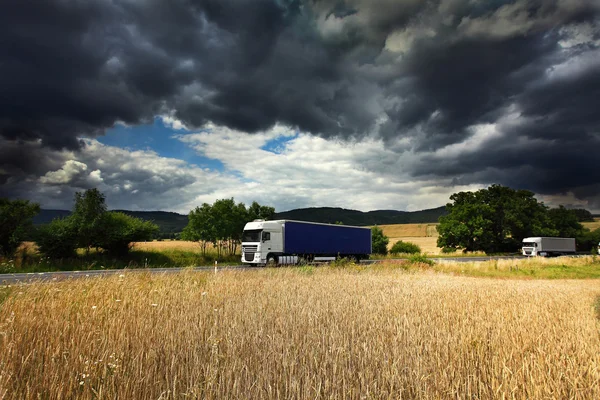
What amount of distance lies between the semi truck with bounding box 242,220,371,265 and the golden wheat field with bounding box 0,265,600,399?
2067 centimetres

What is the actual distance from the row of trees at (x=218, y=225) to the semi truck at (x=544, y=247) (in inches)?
1898

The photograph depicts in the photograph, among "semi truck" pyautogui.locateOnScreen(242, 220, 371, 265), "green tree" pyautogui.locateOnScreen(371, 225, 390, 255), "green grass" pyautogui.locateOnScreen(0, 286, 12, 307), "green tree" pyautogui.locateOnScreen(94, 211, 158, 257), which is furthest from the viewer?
"green tree" pyautogui.locateOnScreen(371, 225, 390, 255)

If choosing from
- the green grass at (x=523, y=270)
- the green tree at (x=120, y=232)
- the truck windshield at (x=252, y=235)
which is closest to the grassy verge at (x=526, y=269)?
the green grass at (x=523, y=270)

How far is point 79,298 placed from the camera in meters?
8.55

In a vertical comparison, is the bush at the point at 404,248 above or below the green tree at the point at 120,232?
below

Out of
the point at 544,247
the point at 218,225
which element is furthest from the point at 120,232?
the point at 544,247

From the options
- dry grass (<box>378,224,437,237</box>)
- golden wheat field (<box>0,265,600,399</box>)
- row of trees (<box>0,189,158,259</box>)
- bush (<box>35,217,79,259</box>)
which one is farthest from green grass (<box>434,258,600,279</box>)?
dry grass (<box>378,224,437,237</box>)

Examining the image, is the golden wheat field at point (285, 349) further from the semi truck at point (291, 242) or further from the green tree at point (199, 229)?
the green tree at point (199, 229)

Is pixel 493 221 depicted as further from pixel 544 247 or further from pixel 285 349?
pixel 285 349

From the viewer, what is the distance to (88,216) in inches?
1364

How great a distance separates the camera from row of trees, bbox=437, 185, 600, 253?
70.0m

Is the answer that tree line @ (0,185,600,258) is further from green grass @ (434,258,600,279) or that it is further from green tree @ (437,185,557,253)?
green grass @ (434,258,600,279)

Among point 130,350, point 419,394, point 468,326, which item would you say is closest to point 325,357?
point 419,394

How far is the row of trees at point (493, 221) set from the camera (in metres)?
70.0
